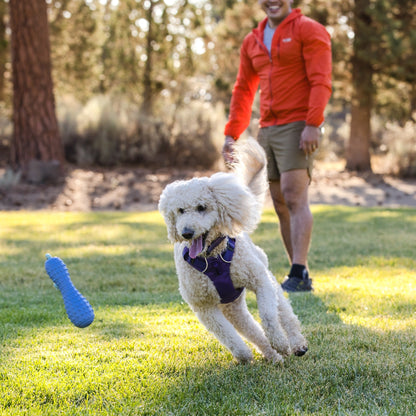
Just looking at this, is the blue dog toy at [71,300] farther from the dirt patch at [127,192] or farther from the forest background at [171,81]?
the forest background at [171,81]

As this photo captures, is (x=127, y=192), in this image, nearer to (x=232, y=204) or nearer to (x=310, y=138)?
(x=310, y=138)

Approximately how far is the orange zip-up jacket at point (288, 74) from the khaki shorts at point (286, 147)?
73 mm

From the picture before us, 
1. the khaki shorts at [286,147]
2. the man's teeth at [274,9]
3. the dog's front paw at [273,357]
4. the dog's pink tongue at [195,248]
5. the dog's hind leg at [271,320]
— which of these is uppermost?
the man's teeth at [274,9]

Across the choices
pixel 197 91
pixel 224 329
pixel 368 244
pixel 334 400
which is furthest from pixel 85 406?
pixel 197 91

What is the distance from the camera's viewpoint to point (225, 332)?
126 inches

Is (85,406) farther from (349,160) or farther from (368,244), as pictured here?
(349,160)

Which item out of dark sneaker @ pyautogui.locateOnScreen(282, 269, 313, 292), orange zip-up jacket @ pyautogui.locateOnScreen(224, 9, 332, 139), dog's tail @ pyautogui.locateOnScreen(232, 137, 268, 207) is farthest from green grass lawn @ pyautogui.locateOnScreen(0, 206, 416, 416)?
orange zip-up jacket @ pyautogui.locateOnScreen(224, 9, 332, 139)

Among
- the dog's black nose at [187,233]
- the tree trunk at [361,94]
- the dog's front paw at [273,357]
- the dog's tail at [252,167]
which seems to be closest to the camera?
the dog's black nose at [187,233]

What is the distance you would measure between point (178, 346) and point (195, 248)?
837mm

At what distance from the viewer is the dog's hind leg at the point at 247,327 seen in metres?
3.31

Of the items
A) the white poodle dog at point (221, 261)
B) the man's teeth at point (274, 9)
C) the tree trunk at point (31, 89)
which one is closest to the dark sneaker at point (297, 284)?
the white poodle dog at point (221, 261)

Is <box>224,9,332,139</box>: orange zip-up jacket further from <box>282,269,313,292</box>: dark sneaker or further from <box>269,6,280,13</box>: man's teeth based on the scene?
<box>282,269,313,292</box>: dark sneaker

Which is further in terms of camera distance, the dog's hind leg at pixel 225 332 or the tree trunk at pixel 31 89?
the tree trunk at pixel 31 89

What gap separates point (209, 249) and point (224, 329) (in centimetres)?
47
